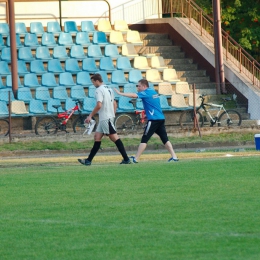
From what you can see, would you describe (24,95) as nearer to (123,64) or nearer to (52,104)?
(52,104)

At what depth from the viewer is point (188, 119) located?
102 ft

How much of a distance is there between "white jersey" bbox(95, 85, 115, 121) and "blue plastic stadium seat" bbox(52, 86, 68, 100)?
1048 centimetres

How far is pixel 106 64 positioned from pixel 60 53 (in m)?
1.69

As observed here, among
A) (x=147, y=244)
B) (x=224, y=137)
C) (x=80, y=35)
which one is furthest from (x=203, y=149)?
(x=147, y=244)

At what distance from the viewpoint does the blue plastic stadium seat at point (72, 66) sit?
3284 centimetres

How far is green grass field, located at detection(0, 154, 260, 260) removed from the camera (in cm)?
923

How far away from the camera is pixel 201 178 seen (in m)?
16.0

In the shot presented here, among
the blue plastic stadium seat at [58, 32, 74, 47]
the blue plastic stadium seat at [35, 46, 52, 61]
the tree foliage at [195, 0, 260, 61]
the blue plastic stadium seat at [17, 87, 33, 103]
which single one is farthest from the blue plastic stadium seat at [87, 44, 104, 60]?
the tree foliage at [195, 0, 260, 61]

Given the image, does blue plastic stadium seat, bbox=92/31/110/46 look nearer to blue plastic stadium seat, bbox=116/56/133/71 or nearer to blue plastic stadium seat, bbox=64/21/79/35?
blue plastic stadium seat, bbox=64/21/79/35

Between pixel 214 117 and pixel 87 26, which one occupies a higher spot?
pixel 87 26

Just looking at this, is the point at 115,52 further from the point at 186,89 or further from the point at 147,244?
the point at 147,244

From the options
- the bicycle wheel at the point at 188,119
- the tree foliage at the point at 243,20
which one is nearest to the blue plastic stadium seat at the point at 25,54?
the bicycle wheel at the point at 188,119

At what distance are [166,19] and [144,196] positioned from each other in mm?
24896

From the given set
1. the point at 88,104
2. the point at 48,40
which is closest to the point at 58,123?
the point at 88,104
